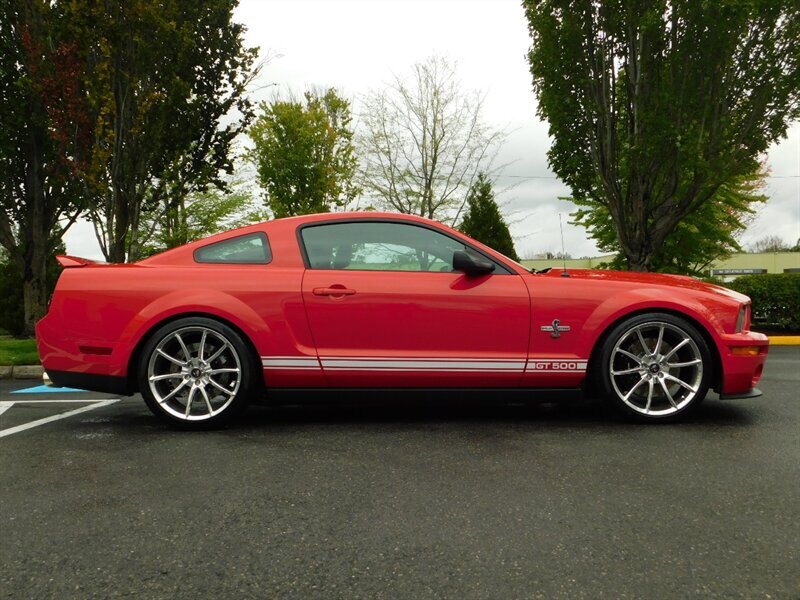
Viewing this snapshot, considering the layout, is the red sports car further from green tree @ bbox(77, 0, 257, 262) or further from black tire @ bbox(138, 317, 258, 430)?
green tree @ bbox(77, 0, 257, 262)

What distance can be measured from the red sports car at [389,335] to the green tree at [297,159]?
18553 mm

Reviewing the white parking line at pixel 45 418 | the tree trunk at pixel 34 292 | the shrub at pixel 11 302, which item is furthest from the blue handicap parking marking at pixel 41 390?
the shrub at pixel 11 302

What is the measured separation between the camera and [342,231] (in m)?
4.45

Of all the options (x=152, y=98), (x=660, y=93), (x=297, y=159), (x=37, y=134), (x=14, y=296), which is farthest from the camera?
(x=297, y=159)

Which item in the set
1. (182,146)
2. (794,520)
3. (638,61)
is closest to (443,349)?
(794,520)

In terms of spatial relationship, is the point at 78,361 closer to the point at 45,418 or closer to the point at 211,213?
the point at 45,418

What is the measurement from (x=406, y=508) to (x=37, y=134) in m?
14.5

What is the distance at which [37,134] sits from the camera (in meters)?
14.1

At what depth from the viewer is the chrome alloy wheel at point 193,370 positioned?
4.17 m

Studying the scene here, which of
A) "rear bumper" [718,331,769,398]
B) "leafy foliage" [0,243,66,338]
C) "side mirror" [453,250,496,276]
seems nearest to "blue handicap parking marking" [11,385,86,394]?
"side mirror" [453,250,496,276]

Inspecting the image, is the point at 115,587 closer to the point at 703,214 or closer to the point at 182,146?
the point at 182,146

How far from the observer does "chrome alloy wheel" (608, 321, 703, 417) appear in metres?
4.20

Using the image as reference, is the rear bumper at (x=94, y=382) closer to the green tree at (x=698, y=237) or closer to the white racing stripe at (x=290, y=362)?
the white racing stripe at (x=290, y=362)

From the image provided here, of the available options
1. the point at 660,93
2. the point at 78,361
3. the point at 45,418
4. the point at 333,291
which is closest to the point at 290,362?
the point at 333,291
